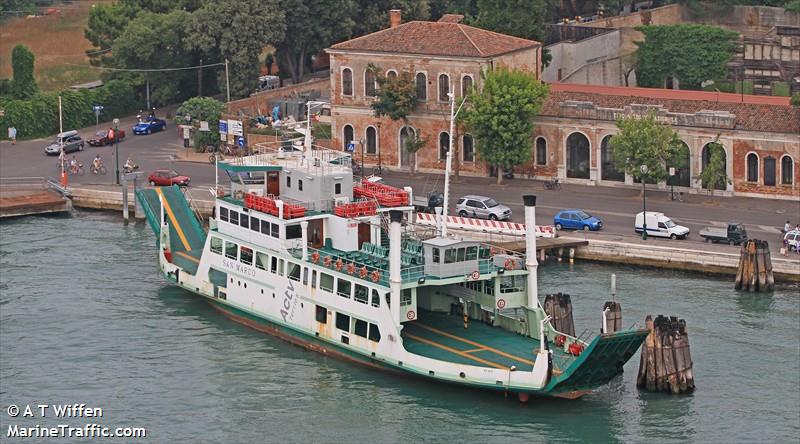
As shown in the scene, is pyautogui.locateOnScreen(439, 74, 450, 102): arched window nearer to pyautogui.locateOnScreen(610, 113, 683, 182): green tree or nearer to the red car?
pyautogui.locateOnScreen(610, 113, 683, 182): green tree

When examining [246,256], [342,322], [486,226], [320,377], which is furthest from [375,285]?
[486,226]

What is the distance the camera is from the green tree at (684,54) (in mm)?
142625

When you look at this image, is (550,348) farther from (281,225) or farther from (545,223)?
(545,223)

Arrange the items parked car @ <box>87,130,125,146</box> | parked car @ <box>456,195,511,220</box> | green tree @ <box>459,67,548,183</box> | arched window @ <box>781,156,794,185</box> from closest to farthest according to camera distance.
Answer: parked car @ <box>456,195,511,220</box>, arched window @ <box>781,156,794,185</box>, green tree @ <box>459,67,548,183</box>, parked car @ <box>87,130,125,146</box>

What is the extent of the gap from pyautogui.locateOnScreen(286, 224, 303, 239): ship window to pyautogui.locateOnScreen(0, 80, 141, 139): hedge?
48513 millimetres

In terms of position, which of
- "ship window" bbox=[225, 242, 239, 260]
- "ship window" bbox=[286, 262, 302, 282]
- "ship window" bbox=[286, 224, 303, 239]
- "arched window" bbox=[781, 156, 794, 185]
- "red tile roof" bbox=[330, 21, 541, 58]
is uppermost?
"red tile roof" bbox=[330, 21, 541, 58]

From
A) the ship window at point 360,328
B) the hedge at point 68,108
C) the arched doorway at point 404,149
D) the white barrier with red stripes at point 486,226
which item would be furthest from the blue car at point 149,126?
the ship window at point 360,328

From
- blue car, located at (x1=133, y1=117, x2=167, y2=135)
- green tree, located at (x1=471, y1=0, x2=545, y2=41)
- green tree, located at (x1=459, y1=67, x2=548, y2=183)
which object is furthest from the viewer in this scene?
blue car, located at (x1=133, y1=117, x2=167, y2=135)

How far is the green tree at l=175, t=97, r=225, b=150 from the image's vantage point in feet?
409

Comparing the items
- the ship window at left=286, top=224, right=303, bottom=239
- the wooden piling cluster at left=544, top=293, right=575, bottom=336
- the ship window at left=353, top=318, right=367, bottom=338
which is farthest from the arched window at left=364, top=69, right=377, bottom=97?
the ship window at left=353, top=318, right=367, bottom=338

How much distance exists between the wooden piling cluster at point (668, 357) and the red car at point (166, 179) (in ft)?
141

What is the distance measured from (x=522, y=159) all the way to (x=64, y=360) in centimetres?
3807

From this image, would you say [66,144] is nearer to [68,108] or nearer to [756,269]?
[68,108]

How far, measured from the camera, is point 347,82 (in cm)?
12050
